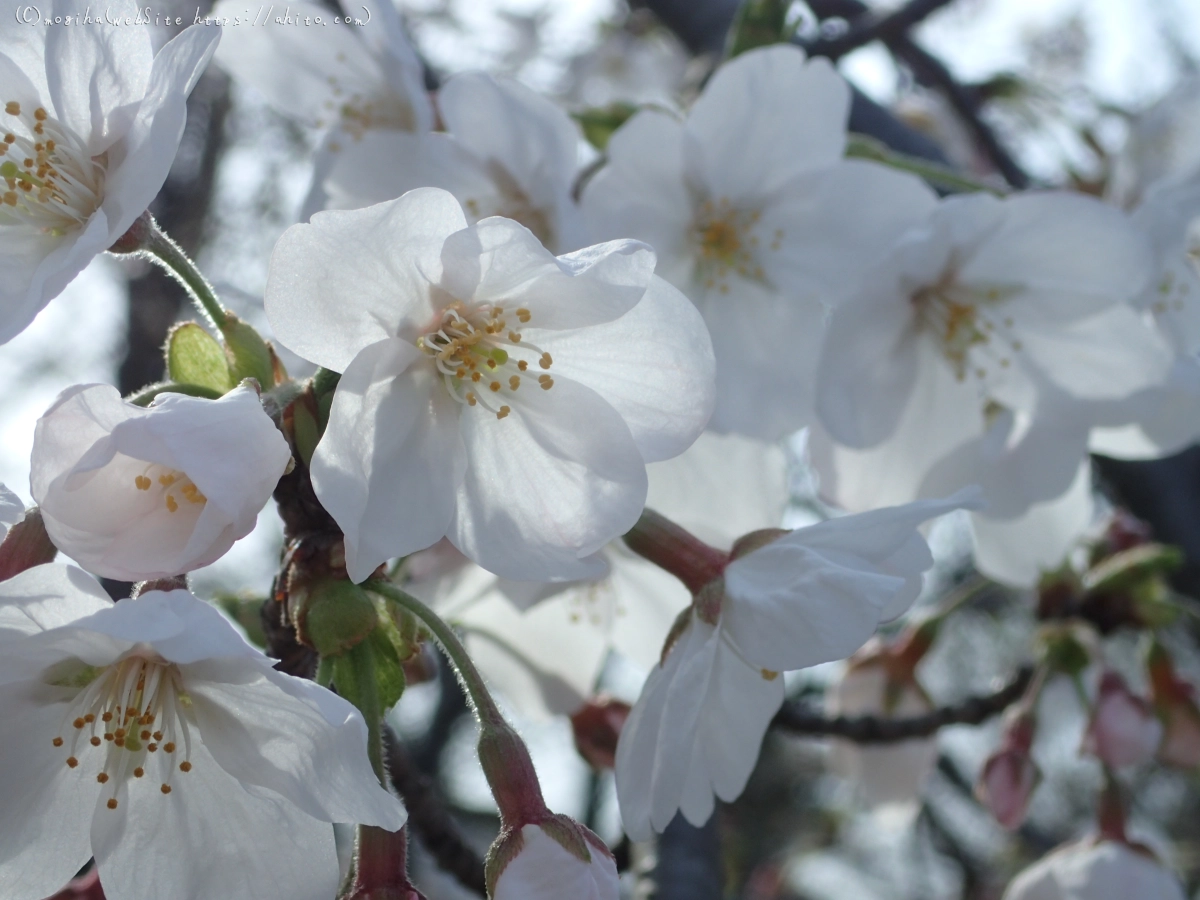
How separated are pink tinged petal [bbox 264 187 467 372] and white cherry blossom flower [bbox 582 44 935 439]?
16.7 inches

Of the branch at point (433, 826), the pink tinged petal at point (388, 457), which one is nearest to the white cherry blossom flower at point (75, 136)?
the pink tinged petal at point (388, 457)

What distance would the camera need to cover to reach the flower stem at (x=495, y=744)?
944 mm

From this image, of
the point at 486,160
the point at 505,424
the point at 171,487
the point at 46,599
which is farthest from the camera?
the point at 486,160

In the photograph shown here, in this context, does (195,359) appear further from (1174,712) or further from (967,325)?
(1174,712)

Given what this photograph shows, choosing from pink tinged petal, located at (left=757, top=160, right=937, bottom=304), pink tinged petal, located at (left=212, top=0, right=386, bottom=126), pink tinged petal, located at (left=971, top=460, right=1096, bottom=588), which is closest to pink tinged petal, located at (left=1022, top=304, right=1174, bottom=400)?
pink tinged petal, located at (left=971, top=460, right=1096, bottom=588)

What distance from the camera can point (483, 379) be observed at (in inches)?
45.4

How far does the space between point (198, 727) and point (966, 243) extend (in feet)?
3.66

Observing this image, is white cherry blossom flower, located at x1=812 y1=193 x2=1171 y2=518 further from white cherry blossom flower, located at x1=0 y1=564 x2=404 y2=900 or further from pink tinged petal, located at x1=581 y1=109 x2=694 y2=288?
white cherry blossom flower, located at x1=0 y1=564 x2=404 y2=900

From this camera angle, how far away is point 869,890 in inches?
305

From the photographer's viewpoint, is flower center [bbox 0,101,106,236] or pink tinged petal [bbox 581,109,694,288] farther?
pink tinged petal [bbox 581,109,694,288]

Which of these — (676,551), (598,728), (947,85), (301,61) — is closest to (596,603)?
(598,728)

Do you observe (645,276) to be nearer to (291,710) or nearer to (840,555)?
(840,555)

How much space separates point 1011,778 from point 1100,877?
19 centimetres

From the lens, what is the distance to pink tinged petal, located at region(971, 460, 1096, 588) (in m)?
1.71
